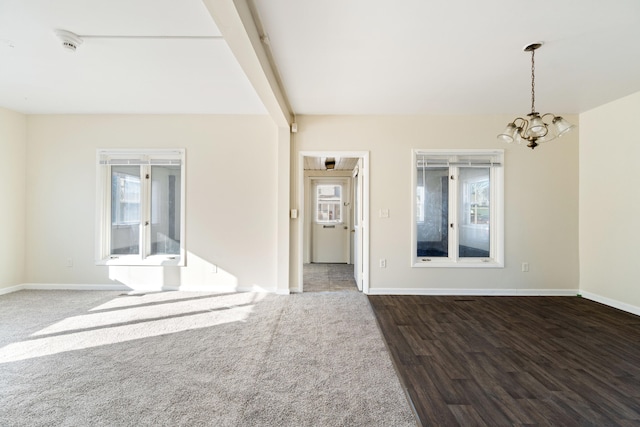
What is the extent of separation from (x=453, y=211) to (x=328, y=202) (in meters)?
3.16

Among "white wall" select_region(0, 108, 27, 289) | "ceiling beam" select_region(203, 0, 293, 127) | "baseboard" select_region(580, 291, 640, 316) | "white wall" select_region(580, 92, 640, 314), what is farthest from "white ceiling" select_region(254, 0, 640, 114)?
"white wall" select_region(0, 108, 27, 289)

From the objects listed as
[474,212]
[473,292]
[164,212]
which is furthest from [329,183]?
[473,292]

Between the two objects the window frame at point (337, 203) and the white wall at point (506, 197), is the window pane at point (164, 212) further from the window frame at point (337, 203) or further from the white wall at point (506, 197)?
the window frame at point (337, 203)

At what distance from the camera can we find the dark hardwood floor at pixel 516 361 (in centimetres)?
166

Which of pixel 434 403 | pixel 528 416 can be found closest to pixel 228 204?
pixel 434 403

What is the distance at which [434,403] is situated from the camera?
1.71m

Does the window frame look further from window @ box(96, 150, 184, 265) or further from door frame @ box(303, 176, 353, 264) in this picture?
window @ box(96, 150, 184, 265)

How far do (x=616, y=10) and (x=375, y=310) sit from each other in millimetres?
3235

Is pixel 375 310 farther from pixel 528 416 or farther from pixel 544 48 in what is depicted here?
pixel 544 48

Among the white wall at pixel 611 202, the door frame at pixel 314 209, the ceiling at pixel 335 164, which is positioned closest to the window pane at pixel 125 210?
the ceiling at pixel 335 164

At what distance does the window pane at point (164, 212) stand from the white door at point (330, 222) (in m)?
3.19

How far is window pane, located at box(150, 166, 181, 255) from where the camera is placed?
4168mm

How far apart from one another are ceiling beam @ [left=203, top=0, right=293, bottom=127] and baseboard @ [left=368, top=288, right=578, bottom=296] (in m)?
2.82

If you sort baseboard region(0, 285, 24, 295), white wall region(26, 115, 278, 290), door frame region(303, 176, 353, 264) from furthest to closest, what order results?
door frame region(303, 176, 353, 264) < white wall region(26, 115, 278, 290) < baseboard region(0, 285, 24, 295)
